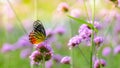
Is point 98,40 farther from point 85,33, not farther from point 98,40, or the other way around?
point 85,33

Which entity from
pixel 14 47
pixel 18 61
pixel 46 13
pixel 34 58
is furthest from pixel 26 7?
pixel 34 58

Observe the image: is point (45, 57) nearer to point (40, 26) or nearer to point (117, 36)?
point (40, 26)

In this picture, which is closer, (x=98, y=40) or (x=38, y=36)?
(x=38, y=36)

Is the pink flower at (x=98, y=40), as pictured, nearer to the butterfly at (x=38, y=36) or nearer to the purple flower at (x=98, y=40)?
the purple flower at (x=98, y=40)

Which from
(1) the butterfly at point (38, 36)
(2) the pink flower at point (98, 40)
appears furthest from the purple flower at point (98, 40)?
(1) the butterfly at point (38, 36)

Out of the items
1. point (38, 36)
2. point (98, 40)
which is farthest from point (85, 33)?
point (38, 36)

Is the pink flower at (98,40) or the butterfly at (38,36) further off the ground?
the pink flower at (98,40)

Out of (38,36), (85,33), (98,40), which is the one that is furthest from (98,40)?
(38,36)

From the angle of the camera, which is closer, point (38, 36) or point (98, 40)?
point (38, 36)

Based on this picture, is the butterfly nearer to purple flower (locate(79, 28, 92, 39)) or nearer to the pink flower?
purple flower (locate(79, 28, 92, 39))

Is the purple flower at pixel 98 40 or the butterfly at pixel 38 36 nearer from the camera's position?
the butterfly at pixel 38 36

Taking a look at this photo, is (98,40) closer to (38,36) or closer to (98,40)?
(98,40)
